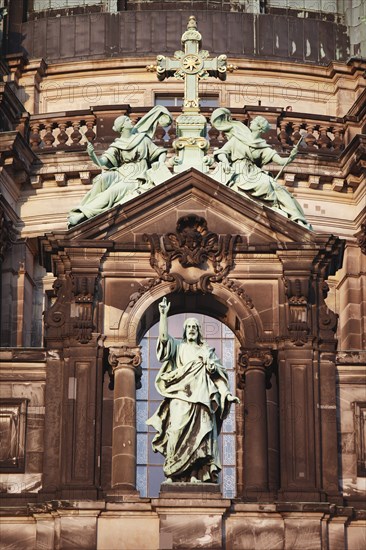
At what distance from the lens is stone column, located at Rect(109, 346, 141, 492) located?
111ft

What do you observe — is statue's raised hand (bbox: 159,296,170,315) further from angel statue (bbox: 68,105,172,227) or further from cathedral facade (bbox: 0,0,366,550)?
angel statue (bbox: 68,105,172,227)

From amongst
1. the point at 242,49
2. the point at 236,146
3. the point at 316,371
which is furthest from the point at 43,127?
the point at 316,371

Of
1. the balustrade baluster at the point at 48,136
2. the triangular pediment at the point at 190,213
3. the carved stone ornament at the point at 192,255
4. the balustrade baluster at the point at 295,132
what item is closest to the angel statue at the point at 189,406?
the carved stone ornament at the point at 192,255

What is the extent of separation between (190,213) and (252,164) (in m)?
1.56

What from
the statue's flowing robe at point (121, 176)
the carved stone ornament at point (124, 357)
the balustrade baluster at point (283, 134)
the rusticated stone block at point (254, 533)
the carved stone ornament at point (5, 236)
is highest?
the balustrade baluster at point (283, 134)

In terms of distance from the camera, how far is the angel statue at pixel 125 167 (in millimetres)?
35750

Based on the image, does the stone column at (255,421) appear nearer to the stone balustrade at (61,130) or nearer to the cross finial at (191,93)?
the cross finial at (191,93)

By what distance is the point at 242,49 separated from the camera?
162 ft

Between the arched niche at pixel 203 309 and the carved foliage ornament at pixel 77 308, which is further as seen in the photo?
the arched niche at pixel 203 309

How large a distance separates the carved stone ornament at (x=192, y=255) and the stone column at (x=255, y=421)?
131 centimetres

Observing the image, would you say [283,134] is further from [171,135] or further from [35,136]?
[35,136]

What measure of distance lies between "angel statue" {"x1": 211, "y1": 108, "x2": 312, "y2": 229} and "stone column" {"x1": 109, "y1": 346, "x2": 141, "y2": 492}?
10.2 ft

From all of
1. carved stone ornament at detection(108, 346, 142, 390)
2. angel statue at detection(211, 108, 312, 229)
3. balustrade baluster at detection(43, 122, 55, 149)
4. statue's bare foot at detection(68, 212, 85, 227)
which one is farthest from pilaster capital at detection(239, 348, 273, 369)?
balustrade baluster at detection(43, 122, 55, 149)

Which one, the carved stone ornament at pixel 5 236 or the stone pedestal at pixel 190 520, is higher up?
the carved stone ornament at pixel 5 236
